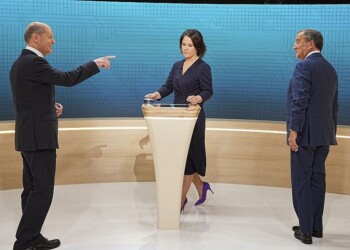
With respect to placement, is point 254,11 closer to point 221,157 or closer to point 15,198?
point 221,157

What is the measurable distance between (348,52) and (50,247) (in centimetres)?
367

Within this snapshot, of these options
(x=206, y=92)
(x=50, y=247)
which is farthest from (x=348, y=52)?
(x=50, y=247)

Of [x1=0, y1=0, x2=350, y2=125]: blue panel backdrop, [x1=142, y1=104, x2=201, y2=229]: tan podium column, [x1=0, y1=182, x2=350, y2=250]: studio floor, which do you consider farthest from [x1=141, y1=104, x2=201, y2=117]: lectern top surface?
[x1=0, y1=0, x2=350, y2=125]: blue panel backdrop

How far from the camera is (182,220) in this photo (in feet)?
12.9

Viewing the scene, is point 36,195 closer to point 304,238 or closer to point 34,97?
point 34,97

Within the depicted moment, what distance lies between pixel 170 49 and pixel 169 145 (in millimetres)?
2287

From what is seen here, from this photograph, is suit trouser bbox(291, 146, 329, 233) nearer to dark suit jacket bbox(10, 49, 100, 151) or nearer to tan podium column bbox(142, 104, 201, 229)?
tan podium column bbox(142, 104, 201, 229)

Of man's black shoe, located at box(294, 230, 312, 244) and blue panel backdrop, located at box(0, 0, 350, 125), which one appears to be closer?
man's black shoe, located at box(294, 230, 312, 244)

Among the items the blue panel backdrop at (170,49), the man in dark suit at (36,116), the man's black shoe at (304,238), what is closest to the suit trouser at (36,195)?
the man in dark suit at (36,116)

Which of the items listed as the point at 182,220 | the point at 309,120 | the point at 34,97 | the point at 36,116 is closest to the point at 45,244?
the point at 36,116

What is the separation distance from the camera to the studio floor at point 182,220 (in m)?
3.38

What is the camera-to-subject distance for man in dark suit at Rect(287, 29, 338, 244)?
3.28 m

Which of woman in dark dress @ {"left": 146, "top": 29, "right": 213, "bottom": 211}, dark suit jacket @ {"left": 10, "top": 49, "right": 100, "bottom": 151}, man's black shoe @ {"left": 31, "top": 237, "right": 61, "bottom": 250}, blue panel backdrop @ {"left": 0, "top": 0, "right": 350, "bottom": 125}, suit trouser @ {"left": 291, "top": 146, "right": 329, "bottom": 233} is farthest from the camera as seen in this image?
blue panel backdrop @ {"left": 0, "top": 0, "right": 350, "bottom": 125}

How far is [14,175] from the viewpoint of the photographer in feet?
16.0
